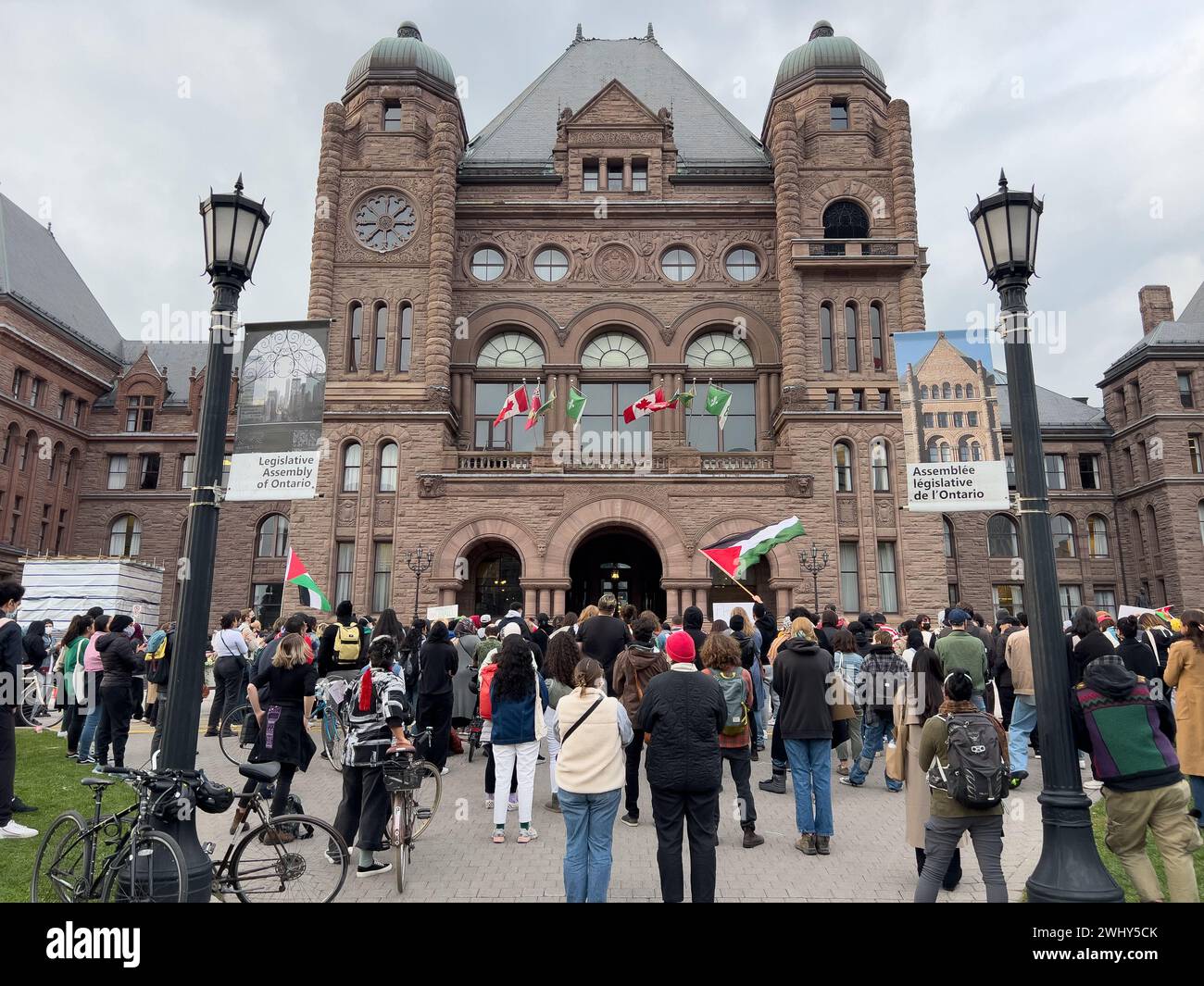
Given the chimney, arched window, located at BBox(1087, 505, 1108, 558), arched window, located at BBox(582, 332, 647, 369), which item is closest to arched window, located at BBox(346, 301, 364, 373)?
arched window, located at BBox(582, 332, 647, 369)

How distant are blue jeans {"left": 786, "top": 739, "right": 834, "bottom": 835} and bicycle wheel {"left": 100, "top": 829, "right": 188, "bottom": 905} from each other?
5.69 metres

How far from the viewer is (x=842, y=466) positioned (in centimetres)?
2938

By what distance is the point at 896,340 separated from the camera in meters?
9.95

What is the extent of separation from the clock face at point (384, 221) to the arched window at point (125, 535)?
24.5 metres

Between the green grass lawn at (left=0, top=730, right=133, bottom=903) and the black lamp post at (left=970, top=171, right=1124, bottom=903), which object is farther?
the green grass lawn at (left=0, top=730, right=133, bottom=903)

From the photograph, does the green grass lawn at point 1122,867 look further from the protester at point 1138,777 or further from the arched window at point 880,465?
the arched window at point 880,465

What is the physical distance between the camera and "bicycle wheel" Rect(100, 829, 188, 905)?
5676 millimetres

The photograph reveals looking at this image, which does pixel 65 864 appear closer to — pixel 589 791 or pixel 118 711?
pixel 589 791

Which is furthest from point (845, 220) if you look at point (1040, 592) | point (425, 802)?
point (425, 802)

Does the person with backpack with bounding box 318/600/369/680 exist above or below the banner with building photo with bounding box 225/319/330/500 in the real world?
below

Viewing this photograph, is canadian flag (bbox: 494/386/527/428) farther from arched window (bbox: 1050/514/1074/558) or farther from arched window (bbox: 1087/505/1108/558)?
arched window (bbox: 1087/505/1108/558)

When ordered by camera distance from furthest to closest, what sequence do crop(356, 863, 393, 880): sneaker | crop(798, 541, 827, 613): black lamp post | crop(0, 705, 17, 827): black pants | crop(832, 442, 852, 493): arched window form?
crop(832, 442, 852, 493): arched window → crop(798, 541, 827, 613): black lamp post → crop(0, 705, 17, 827): black pants → crop(356, 863, 393, 880): sneaker
